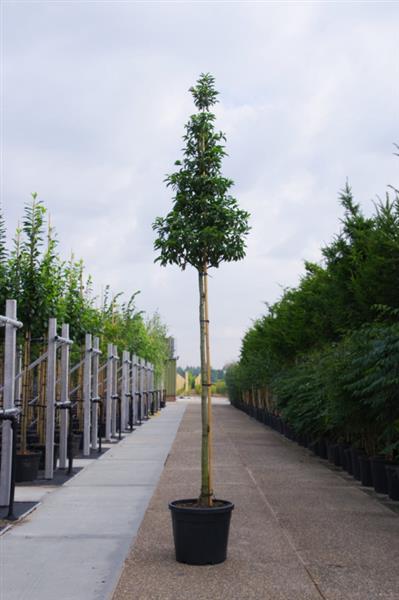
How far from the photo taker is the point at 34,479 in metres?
11.0

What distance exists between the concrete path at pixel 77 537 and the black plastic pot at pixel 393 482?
11.0 feet

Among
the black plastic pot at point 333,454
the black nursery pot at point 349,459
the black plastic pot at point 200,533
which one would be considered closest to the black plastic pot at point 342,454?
the black plastic pot at point 333,454

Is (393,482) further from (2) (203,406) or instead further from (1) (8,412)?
(1) (8,412)

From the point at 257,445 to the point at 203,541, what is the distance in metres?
13.1

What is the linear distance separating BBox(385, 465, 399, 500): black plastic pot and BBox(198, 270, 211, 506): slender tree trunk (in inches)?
157

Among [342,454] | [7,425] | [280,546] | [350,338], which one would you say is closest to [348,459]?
[342,454]

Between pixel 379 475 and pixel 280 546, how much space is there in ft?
14.0

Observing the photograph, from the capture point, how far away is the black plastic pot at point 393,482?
9.48 meters

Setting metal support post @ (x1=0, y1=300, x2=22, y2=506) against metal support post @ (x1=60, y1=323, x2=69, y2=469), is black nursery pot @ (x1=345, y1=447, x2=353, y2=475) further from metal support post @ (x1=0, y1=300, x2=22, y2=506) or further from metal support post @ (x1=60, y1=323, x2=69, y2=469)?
metal support post @ (x1=0, y1=300, x2=22, y2=506)

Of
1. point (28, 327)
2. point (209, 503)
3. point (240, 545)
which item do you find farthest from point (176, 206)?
point (28, 327)

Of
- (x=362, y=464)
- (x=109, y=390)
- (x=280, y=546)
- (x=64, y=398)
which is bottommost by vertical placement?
→ (x=280, y=546)

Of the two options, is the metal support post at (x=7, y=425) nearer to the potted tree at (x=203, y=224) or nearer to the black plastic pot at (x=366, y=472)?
the potted tree at (x=203, y=224)

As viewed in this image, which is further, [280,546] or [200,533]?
[280,546]

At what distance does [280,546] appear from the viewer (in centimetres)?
662
